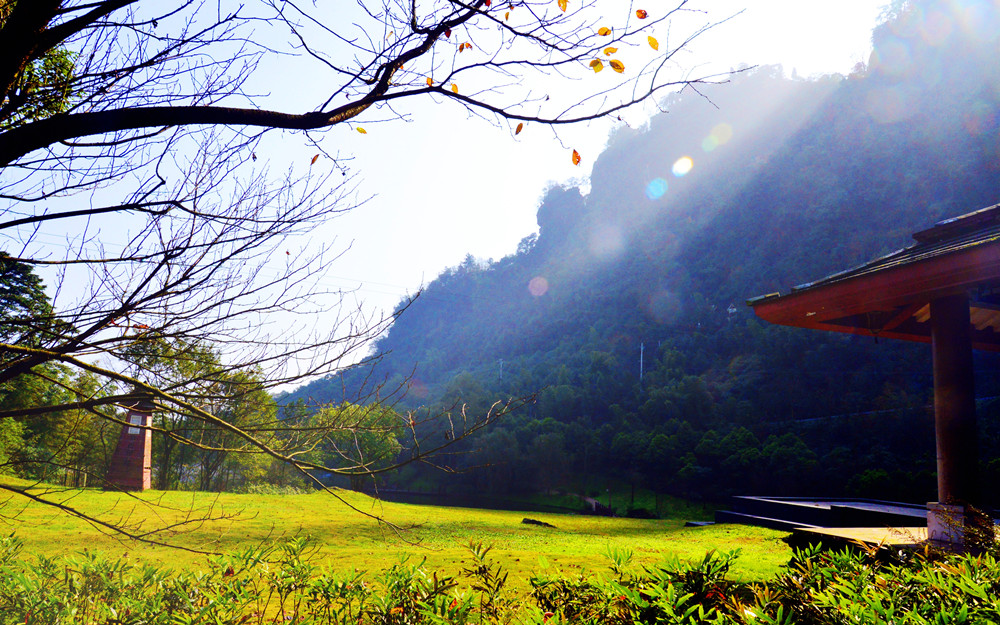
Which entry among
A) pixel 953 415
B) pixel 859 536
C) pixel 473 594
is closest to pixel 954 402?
pixel 953 415

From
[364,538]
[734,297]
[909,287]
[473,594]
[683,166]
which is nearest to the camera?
[473,594]

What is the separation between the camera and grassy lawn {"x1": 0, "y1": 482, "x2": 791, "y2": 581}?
559 centimetres

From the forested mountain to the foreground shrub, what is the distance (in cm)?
1347

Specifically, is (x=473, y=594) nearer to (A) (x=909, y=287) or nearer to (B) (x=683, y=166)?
(A) (x=909, y=287)

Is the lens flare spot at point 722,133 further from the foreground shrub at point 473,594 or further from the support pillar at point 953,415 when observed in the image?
the foreground shrub at point 473,594

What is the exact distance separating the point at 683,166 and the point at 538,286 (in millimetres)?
21428

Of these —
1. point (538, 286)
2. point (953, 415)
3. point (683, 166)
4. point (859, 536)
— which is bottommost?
point (859, 536)

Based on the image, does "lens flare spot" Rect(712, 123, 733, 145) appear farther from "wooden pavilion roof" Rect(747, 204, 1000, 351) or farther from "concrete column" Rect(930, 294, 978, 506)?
"concrete column" Rect(930, 294, 978, 506)

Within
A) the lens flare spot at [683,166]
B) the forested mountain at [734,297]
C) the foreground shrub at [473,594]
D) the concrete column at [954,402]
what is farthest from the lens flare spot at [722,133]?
the foreground shrub at [473,594]

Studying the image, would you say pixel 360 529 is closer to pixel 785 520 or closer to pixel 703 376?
pixel 785 520

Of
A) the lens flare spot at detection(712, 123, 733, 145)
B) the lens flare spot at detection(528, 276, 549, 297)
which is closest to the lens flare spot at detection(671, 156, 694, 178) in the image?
the lens flare spot at detection(712, 123, 733, 145)

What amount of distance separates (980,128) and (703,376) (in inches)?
1028

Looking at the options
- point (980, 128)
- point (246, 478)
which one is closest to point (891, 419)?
point (980, 128)

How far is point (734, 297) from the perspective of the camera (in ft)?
153
